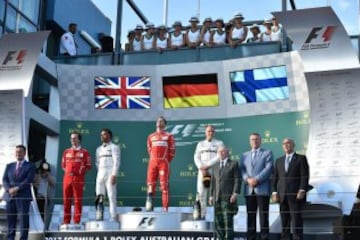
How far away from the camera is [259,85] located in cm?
1094

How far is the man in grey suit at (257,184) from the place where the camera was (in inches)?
281

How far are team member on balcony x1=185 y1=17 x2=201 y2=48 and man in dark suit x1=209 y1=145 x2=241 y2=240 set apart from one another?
12.9 feet

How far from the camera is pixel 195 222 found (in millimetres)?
7645

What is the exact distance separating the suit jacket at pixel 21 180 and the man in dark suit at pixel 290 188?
274cm

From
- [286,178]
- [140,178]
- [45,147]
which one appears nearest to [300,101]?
[140,178]

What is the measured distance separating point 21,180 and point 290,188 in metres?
3.01

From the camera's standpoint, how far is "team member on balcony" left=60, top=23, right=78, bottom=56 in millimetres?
12094

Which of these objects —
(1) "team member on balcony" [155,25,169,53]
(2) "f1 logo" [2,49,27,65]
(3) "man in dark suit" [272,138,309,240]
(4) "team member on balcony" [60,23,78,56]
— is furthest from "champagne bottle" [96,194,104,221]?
(4) "team member on balcony" [60,23,78,56]

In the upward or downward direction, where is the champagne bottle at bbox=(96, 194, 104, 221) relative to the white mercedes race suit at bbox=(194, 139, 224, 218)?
downward

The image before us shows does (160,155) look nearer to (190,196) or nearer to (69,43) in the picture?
(190,196)

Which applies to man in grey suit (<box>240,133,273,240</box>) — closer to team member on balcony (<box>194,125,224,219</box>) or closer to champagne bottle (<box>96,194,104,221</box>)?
team member on balcony (<box>194,125,224,219</box>)

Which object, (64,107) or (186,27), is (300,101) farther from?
(64,107)

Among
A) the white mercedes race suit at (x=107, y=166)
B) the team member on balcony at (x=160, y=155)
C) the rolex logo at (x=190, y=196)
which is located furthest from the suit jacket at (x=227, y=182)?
the rolex logo at (x=190, y=196)

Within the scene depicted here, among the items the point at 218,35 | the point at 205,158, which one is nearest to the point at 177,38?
the point at 218,35
